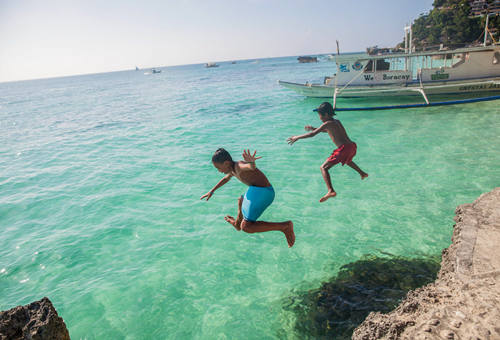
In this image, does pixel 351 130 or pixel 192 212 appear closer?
pixel 192 212

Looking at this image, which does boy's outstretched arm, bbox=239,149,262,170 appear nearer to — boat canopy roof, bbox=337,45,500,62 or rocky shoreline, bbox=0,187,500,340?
rocky shoreline, bbox=0,187,500,340

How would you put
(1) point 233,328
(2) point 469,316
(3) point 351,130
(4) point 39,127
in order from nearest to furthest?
(2) point 469,316, (1) point 233,328, (3) point 351,130, (4) point 39,127

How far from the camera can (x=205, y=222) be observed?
8758 mm

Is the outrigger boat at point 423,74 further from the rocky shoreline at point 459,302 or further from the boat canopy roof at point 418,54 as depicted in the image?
the rocky shoreline at point 459,302

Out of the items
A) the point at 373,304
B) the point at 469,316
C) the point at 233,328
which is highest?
the point at 469,316

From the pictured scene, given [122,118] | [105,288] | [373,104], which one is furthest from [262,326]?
[122,118]

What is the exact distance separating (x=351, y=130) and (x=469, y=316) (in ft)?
49.7

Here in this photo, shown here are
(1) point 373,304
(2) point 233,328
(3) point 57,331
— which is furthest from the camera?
(2) point 233,328

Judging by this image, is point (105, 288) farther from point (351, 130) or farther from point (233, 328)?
point (351, 130)

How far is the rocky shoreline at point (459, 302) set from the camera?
285 cm

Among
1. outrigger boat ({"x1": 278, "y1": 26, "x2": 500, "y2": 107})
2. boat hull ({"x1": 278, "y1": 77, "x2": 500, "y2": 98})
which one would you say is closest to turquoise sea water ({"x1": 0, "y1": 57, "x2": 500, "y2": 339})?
boat hull ({"x1": 278, "y1": 77, "x2": 500, "y2": 98})

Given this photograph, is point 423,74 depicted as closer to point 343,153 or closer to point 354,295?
point 343,153

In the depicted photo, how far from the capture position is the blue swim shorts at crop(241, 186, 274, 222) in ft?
13.5

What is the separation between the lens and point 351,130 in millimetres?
17156
